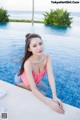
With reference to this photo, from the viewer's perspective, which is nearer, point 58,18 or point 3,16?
point 58,18

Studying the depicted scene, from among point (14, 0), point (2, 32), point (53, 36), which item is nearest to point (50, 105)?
point (53, 36)

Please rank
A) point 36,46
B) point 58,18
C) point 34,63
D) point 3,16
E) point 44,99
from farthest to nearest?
point 3,16, point 58,18, point 34,63, point 36,46, point 44,99

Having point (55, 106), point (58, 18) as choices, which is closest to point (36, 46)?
point (55, 106)

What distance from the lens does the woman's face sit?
2.30m

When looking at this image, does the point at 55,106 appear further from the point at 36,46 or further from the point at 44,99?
the point at 36,46

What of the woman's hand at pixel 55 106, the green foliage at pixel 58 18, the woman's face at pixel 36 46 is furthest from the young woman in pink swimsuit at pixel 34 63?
the green foliage at pixel 58 18

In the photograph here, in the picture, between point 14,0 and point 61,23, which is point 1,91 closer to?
point 61,23

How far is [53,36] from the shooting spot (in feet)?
26.9

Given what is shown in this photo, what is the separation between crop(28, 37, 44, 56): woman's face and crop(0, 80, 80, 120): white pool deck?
438 mm

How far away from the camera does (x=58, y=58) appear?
5762 millimetres

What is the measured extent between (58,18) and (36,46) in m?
9.36

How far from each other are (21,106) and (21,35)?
657 cm

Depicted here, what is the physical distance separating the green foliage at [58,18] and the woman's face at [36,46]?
8995mm

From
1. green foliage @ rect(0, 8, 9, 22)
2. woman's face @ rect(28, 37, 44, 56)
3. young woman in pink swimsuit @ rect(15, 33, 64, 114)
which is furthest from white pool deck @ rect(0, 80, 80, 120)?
green foliage @ rect(0, 8, 9, 22)
